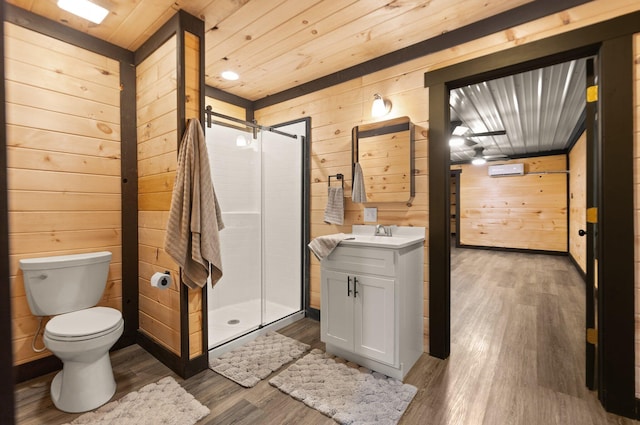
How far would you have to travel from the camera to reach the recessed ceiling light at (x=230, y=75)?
2.80 m

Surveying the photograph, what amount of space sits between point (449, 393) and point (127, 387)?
77.9 inches

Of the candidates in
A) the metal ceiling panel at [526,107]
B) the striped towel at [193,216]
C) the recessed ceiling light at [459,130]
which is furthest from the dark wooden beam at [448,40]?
the recessed ceiling light at [459,130]

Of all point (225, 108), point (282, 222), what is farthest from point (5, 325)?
point (225, 108)

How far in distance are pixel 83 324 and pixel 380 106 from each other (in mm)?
2511

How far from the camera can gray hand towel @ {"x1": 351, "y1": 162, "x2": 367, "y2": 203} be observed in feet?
8.48

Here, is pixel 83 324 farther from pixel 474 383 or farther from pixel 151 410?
Answer: pixel 474 383

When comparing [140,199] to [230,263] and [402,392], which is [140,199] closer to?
[230,263]

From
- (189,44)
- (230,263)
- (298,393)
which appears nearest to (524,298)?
(298,393)

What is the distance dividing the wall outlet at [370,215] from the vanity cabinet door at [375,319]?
0.68 m

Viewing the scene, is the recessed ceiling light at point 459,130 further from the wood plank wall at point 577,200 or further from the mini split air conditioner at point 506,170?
the mini split air conditioner at point 506,170

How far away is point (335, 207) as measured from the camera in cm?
272

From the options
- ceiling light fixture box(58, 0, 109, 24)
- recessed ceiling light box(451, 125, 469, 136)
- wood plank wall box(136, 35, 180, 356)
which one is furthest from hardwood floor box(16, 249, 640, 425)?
recessed ceiling light box(451, 125, 469, 136)

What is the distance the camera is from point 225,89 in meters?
3.16

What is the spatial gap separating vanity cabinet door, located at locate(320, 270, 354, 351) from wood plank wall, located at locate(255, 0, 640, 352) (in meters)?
0.64
